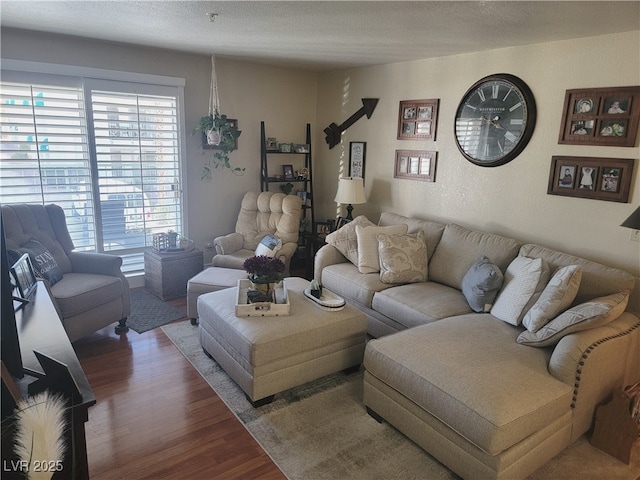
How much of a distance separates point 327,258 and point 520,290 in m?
1.77

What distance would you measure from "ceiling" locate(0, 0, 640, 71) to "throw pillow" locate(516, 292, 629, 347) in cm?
160

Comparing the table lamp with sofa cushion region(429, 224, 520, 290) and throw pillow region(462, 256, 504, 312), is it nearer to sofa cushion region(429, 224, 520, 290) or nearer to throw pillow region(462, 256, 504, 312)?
sofa cushion region(429, 224, 520, 290)

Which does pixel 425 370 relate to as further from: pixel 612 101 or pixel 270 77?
pixel 270 77

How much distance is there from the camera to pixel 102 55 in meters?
3.89

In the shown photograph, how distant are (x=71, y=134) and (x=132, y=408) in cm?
266

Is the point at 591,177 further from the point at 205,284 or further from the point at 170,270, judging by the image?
the point at 170,270

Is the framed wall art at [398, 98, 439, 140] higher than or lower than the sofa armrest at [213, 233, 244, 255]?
higher

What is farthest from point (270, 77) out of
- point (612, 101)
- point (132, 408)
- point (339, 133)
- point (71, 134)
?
point (132, 408)

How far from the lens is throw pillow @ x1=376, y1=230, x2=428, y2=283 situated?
3.42 m

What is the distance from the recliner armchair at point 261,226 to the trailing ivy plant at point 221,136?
47 cm

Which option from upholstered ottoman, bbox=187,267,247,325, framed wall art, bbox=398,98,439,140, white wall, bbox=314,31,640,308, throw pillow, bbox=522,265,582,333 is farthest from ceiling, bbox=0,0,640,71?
upholstered ottoman, bbox=187,267,247,325

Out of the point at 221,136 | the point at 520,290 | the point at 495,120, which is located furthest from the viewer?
the point at 221,136

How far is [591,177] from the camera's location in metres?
2.94

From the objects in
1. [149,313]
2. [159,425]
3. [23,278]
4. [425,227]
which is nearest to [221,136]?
[149,313]
